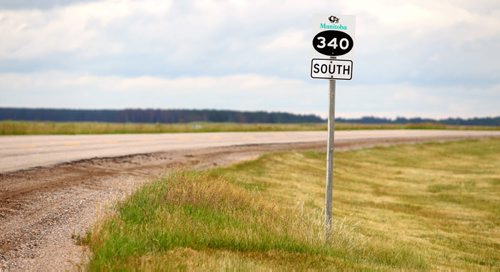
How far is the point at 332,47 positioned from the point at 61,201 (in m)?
5.33

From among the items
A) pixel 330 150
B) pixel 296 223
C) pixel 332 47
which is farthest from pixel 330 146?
pixel 296 223

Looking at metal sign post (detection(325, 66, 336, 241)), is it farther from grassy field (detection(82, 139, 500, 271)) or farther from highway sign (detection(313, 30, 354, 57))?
highway sign (detection(313, 30, 354, 57))

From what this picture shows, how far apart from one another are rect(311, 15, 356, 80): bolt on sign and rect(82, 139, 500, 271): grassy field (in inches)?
93.7

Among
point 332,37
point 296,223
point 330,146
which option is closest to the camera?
point 332,37

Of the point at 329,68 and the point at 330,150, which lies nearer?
the point at 329,68

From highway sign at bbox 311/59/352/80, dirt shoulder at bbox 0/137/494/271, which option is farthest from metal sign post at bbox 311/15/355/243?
dirt shoulder at bbox 0/137/494/271

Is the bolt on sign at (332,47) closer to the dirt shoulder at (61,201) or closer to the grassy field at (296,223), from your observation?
the grassy field at (296,223)

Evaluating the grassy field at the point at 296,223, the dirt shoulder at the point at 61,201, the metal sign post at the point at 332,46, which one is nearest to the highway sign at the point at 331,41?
the metal sign post at the point at 332,46

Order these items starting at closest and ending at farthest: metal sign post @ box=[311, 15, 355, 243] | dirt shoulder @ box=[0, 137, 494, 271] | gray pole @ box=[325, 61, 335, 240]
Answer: dirt shoulder @ box=[0, 137, 494, 271], metal sign post @ box=[311, 15, 355, 243], gray pole @ box=[325, 61, 335, 240]

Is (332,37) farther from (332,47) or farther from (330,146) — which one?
(330,146)

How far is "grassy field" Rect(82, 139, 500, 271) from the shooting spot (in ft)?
26.2

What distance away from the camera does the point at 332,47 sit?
9.67 m

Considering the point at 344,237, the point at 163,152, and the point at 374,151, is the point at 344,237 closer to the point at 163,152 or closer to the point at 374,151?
the point at 163,152

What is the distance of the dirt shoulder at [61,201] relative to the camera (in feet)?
26.1
